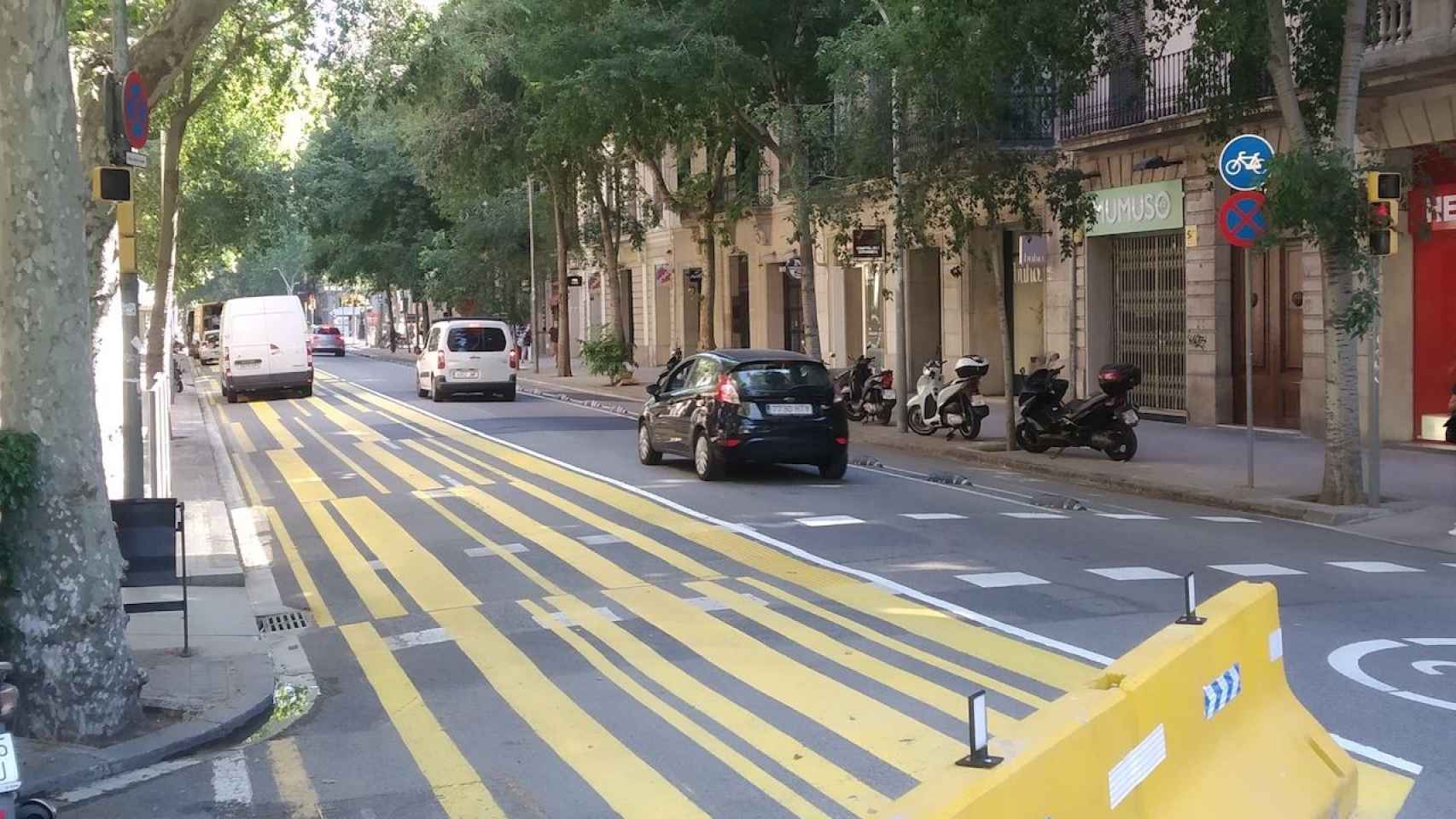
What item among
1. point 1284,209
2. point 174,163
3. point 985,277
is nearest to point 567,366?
point 985,277

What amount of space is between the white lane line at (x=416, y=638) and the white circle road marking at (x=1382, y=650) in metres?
5.19

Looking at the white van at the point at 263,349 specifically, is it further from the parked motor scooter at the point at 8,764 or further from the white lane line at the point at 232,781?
the parked motor scooter at the point at 8,764

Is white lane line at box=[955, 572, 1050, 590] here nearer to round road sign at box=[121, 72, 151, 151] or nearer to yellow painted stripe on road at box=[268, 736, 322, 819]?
yellow painted stripe on road at box=[268, 736, 322, 819]

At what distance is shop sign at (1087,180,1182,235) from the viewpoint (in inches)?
939

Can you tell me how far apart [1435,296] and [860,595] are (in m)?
12.7

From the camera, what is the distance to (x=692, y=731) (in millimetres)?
7055

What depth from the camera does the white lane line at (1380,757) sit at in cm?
616

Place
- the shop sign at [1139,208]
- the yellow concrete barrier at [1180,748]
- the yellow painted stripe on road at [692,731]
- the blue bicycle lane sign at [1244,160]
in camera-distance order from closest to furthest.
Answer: the yellow concrete barrier at [1180,748] < the yellow painted stripe on road at [692,731] < the blue bicycle lane sign at [1244,160] < the shop sign at [1139,208]

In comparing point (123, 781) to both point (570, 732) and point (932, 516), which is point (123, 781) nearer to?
point (570, 732)

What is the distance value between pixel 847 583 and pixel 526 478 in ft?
26.0

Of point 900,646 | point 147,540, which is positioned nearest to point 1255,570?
point 900,646

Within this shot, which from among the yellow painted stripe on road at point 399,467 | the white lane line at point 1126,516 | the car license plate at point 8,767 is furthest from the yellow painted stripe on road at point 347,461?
the car license plate at point 8,767

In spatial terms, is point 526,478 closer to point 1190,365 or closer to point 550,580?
point 550,580

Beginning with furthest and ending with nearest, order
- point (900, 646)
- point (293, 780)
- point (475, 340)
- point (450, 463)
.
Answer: point (475, 340) → point (450, 463) → point (900, 646) → point (293, 780)
